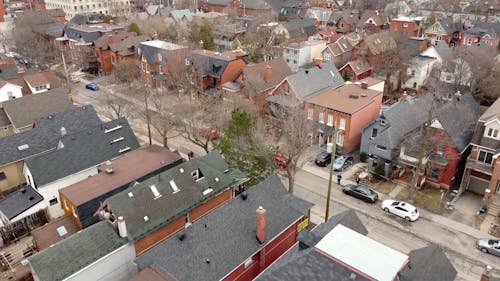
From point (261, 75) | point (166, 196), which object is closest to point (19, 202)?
point (166, 196)

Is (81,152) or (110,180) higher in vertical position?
(81,152)

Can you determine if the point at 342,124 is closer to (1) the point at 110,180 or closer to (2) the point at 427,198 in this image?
(2) the point at 427,198

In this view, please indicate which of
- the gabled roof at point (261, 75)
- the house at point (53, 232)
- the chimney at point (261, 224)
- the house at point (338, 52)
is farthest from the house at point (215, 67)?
the chimney at point (261, 224)

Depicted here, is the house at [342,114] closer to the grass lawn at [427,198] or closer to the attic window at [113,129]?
the grass lawn at [427,198]

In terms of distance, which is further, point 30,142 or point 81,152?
point 30,142

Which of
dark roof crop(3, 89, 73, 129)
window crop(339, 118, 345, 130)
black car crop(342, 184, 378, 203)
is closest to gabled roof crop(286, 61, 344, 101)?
window crop(339, 118, 345, 130)
